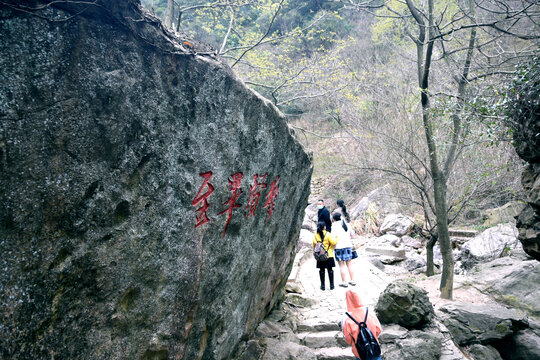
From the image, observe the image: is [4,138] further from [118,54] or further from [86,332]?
[86,332]

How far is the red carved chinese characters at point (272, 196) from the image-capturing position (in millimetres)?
3449

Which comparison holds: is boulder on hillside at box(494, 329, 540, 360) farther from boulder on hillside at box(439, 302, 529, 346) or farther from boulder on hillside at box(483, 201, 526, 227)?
boulder on hillside at box(483, 201, 526, 227)

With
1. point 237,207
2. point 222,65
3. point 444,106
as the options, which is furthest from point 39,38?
point 444,106

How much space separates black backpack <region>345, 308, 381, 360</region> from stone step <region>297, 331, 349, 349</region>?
1632 millimetres

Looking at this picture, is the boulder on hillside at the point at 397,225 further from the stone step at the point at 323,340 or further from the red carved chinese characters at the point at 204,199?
the red carved chinese characters at the point at 204,199

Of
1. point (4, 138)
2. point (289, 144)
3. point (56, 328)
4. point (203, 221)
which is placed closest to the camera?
point (4, 138)

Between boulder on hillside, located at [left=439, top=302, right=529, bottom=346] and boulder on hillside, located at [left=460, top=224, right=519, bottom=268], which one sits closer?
boulder on hillside, located at [left=439, top=302, right=529, bottom=346]

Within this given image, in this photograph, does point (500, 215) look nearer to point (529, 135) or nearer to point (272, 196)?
point (529, 135)

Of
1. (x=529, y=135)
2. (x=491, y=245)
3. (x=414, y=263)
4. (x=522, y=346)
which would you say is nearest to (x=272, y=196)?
(x=529, y=135)

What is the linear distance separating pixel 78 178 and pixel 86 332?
2.61ft

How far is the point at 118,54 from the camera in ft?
5.97

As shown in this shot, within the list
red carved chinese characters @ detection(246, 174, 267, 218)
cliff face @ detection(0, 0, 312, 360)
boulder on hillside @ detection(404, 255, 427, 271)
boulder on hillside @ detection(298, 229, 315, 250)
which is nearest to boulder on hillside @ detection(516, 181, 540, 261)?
red carved chinese characters @ detection(246, 174, 267, 218)

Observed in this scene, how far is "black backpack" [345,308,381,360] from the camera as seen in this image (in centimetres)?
271

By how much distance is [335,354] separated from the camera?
4062 millimetres
